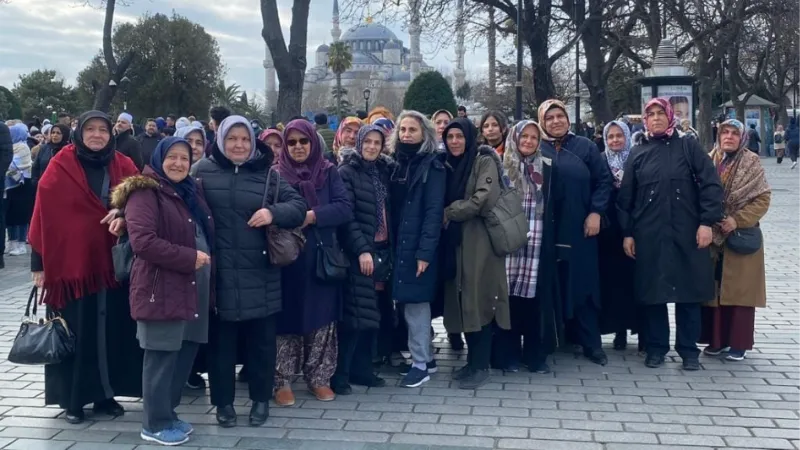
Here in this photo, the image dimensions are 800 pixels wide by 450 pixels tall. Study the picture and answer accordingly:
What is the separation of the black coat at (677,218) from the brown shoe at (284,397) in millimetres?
2700

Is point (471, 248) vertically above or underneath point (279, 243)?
underneath

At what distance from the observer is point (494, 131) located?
245 inches

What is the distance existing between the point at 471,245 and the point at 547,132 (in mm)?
1221

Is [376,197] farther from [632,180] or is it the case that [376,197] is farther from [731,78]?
[731,78]

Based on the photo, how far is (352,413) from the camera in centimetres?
516

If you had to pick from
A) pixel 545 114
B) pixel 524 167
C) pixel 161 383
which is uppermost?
pixel 545 114

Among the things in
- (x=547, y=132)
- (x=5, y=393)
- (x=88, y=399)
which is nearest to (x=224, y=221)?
(x=88, y=399)

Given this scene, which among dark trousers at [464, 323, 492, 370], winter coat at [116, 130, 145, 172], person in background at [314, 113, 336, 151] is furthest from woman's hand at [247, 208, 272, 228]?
person in background at [314, 113, 336, 151]

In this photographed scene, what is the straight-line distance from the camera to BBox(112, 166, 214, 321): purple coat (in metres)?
4.29

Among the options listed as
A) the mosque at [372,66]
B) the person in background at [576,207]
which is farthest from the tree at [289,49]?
the mosque at [372,66]

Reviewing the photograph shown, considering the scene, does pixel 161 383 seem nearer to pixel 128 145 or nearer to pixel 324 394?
pixel 324 394

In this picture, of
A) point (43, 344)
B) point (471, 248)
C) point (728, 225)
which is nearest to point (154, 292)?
point (43, 344)

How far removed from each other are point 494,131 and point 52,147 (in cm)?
634

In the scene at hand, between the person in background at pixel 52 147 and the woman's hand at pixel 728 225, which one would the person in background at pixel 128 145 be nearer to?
the person in background at pixel 52 147
